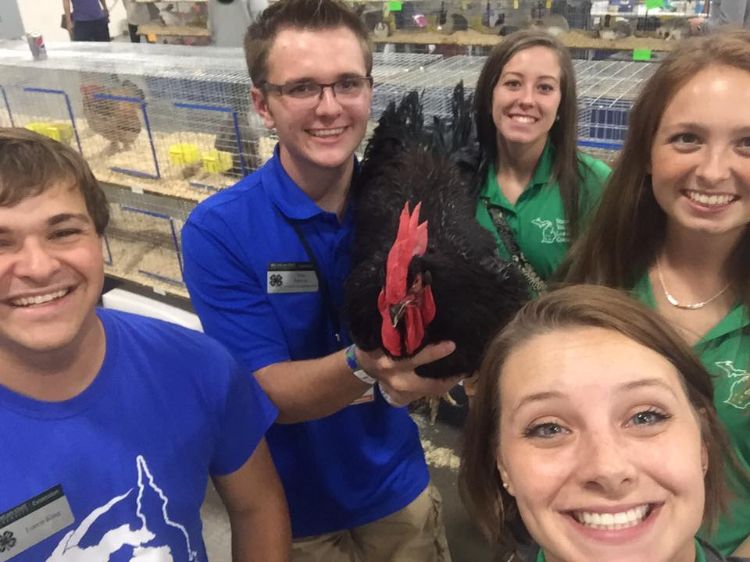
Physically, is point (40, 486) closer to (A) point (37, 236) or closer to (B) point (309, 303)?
(A) point (37, 236)

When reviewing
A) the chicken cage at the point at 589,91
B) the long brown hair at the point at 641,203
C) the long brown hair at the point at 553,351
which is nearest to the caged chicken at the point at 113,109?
the chicken cage at the point at 589,91

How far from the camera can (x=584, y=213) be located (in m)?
1.82

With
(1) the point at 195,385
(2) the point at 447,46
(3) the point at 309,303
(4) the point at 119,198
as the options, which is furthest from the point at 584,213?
(2) the point at 447,46

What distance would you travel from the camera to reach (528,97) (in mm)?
1836

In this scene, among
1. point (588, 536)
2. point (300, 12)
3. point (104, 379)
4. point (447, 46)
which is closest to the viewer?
point (588, 536)

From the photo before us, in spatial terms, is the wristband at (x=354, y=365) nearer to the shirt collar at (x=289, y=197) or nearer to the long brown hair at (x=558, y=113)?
the shirt collar at (x=289, y=197)

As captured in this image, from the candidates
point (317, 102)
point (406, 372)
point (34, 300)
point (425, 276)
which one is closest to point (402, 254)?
point (425, 276)

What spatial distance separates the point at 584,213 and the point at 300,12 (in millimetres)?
970

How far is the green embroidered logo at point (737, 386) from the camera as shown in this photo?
113 centimetres

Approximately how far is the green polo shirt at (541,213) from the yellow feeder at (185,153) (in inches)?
65.5

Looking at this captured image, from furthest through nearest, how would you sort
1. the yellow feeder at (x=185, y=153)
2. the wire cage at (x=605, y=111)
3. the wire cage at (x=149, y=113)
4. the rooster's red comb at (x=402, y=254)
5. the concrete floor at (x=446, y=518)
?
the yellow feeder at (x=185, y=153), the wire cage at (x=149, y=113), the concrete floor at (x=446, y=518), the wire cage at (x=605, y=111), the rooster's red comb at (x=402, y=254)

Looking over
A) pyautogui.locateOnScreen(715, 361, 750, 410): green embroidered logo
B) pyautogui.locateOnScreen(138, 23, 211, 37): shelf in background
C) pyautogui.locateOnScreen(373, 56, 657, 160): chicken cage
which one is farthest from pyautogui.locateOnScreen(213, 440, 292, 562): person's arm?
pyautogui.locateOnScreen(138, 23, 211, 37): shelf in background

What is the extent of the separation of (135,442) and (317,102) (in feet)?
2.39

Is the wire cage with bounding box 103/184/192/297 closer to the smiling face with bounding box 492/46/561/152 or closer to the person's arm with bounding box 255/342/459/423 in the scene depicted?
the smiling face with bounding box 492/46/561/152
